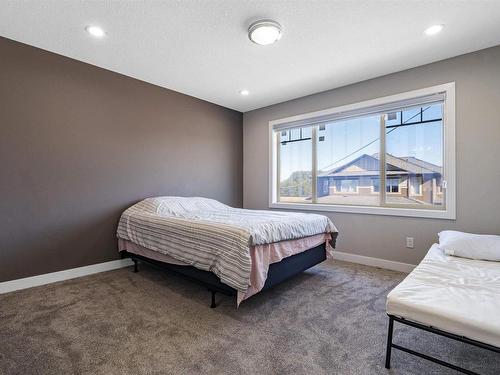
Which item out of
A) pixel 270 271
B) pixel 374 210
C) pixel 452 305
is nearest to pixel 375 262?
pixel 374 210

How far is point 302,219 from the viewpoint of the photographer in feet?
8.77

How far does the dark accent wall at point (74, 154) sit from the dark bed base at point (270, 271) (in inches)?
34.2

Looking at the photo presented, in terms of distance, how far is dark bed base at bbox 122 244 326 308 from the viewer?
7.06ft

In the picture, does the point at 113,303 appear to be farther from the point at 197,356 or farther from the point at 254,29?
the point at 254,29

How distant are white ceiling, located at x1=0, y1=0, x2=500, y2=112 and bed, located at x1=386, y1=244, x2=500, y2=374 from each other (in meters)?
2.08

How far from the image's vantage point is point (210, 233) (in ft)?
7.22

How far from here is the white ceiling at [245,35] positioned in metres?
2.07

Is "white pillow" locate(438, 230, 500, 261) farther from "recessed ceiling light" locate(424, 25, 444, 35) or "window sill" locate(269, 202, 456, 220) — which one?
"recessed ceiling light" locate(424, 25, 444, 35)

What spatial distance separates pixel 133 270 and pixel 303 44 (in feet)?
10.8

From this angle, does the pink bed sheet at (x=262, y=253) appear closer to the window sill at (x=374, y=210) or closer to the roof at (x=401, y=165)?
the window sill at (x=374, y=210)

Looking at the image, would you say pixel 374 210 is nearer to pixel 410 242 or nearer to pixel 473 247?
pixel 410 242

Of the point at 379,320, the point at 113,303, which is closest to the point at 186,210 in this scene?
the point at 113,303

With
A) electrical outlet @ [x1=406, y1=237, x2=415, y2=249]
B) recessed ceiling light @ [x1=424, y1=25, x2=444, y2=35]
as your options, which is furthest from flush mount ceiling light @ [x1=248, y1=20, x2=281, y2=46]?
electrical outlet @ [x1=406, y1=237, x2=415, y2=249]

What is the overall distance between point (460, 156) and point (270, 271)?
2.43 metres
